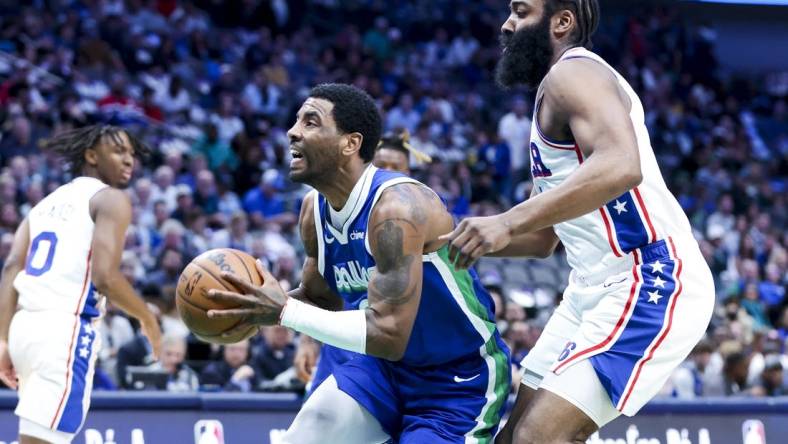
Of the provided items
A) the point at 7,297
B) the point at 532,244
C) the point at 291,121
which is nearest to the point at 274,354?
the point at 7,297

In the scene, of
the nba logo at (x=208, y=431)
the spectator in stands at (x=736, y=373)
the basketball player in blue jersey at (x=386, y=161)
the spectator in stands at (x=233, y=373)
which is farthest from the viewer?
the spectator in stands at (x=736, y=373)

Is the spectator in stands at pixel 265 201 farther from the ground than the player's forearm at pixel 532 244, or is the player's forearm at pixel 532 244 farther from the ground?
the player's forearm at pixel 532 244

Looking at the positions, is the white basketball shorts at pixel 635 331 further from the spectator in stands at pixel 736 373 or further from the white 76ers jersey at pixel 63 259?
the spectator in stands at pixel 736 373

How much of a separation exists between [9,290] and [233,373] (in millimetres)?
2490

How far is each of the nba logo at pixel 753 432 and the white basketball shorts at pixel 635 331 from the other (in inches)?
Result: 168

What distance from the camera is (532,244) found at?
443 centimetres

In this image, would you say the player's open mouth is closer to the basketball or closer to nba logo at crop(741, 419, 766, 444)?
the basketball

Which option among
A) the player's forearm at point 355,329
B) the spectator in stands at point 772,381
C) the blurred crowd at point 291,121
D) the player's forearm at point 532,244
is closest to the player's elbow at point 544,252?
the player's forearm at point 532,244

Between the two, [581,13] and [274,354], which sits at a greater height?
[581,13]

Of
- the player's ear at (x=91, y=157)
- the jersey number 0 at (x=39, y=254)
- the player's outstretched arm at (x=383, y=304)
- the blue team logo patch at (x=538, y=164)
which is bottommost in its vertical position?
the jersey number 0 at (x=39, y=254)

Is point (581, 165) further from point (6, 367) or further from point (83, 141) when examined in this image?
point (6, 367)

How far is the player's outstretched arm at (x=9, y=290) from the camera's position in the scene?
6.18 metres

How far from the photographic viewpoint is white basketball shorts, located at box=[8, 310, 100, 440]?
578cm

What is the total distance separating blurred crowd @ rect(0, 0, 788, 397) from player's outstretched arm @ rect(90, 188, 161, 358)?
1.71 m
